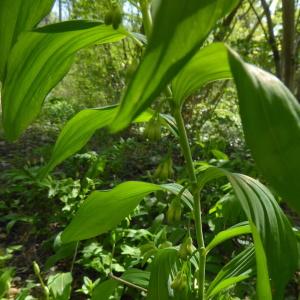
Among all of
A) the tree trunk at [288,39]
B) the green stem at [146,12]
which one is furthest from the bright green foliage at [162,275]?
the tree trunk at [288,39]

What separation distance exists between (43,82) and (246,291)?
133cm

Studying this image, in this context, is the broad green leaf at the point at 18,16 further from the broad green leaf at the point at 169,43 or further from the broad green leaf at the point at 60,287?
the broad green leaf at the point at 60,287

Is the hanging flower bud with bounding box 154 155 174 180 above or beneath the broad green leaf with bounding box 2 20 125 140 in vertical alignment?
beneath

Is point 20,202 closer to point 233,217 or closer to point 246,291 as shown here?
point 246,291

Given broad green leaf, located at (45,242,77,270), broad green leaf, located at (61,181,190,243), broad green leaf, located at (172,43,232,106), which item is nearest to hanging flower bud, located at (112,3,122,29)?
broad green leaf, located at (172,43,232,106)

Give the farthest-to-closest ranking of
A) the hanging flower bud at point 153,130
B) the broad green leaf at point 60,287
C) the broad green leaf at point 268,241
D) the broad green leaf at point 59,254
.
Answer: the broad green leaf at point 59,254, the broad green leaf at point 60,287, the hanging flower bud at point 153,130, the broad green leaf at point 268,241

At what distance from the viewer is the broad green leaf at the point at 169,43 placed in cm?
30

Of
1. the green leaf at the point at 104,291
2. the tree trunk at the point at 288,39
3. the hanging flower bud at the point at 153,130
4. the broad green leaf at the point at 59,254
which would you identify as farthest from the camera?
the tree trunk at the point at 288,39

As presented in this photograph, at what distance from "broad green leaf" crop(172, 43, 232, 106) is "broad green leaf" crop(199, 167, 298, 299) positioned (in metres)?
0.16

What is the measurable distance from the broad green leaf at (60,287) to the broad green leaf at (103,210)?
0.62 metres

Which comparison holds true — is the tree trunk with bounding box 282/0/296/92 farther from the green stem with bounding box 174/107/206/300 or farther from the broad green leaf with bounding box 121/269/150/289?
the green stem with bounding box 174/107/206/300

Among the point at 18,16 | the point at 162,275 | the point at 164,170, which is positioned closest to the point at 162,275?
the point at 162,275

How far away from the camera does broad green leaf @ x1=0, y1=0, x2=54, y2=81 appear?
53 centimetres

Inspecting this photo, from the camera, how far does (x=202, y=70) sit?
0.60m
